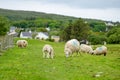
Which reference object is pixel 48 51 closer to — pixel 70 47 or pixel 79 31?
pixel 70 47

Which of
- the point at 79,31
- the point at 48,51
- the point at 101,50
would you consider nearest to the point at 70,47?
the point at 48,51

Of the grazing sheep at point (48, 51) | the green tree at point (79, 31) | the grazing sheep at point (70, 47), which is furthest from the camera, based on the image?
the green tree at point (79, 31)

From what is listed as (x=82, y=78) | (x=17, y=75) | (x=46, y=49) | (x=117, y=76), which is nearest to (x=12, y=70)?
(x=17, y=75)

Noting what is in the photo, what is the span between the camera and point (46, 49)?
108 feet

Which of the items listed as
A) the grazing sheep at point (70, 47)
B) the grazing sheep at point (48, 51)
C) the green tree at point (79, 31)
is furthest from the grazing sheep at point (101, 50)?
the green tree at point (79, 31)

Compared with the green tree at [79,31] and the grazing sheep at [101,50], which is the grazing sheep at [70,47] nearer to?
the grazing sheep at [101,50]

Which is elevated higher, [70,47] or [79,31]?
[70,47]

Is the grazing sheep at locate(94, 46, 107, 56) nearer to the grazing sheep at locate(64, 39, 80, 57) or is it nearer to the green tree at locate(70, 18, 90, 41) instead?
the grazing sheep at locate(64, 39, 80, 57)

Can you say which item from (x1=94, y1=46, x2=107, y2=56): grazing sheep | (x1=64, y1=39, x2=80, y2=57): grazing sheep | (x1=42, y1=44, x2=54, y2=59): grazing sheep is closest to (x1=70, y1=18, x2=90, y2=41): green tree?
(x1=94, y1=46, x2=107, y2=56): grazing sheep

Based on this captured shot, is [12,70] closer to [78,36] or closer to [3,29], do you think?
[3,29]

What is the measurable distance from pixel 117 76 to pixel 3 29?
84359 mm

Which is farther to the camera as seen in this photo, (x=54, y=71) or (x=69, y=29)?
(x=69, y=29)

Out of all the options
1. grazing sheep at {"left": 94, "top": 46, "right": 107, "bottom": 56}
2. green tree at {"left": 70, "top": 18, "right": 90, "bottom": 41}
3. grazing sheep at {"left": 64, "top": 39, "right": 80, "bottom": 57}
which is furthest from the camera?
green tree at {"left": 70, "top": 18, "right": 90, "bottom": 41}

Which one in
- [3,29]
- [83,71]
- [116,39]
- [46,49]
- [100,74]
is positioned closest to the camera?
[100,74]
